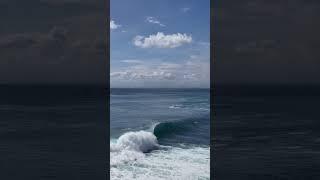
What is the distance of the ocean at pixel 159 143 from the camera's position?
6.90 metres

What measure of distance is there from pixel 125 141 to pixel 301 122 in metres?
7.81

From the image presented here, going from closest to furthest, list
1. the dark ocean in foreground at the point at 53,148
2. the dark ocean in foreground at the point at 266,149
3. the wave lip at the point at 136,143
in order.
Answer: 1. the dark ocean in foreground at the point at 266,149
2. the dark ocean in foreground at the point at 53,148
3. the wave lip at the point at 136,143

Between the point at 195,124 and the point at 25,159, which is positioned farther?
the point at 195,124

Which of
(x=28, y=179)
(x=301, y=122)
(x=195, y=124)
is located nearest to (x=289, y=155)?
(x=195, y=124)

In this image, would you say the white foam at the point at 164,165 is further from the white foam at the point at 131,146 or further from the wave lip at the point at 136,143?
the wave lip at the point at 136,143

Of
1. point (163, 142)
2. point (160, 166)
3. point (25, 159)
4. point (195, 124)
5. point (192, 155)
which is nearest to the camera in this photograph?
point (160, 166)

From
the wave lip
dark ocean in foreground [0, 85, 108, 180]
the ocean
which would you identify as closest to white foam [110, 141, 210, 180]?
the ocean

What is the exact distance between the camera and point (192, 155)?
8125 millimetres

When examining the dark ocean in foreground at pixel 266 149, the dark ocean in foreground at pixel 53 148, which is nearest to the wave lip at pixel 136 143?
the dark ocean in foreground at pixel 53 148

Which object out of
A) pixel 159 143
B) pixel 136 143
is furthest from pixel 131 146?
pixel 159 143

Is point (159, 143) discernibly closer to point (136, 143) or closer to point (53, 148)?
point (136, 143)

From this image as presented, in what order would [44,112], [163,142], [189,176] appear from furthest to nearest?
1. [44,112]
2. [163,142]
3. [189,176]

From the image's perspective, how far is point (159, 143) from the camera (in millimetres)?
9453

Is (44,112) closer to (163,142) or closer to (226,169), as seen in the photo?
(163,142)
